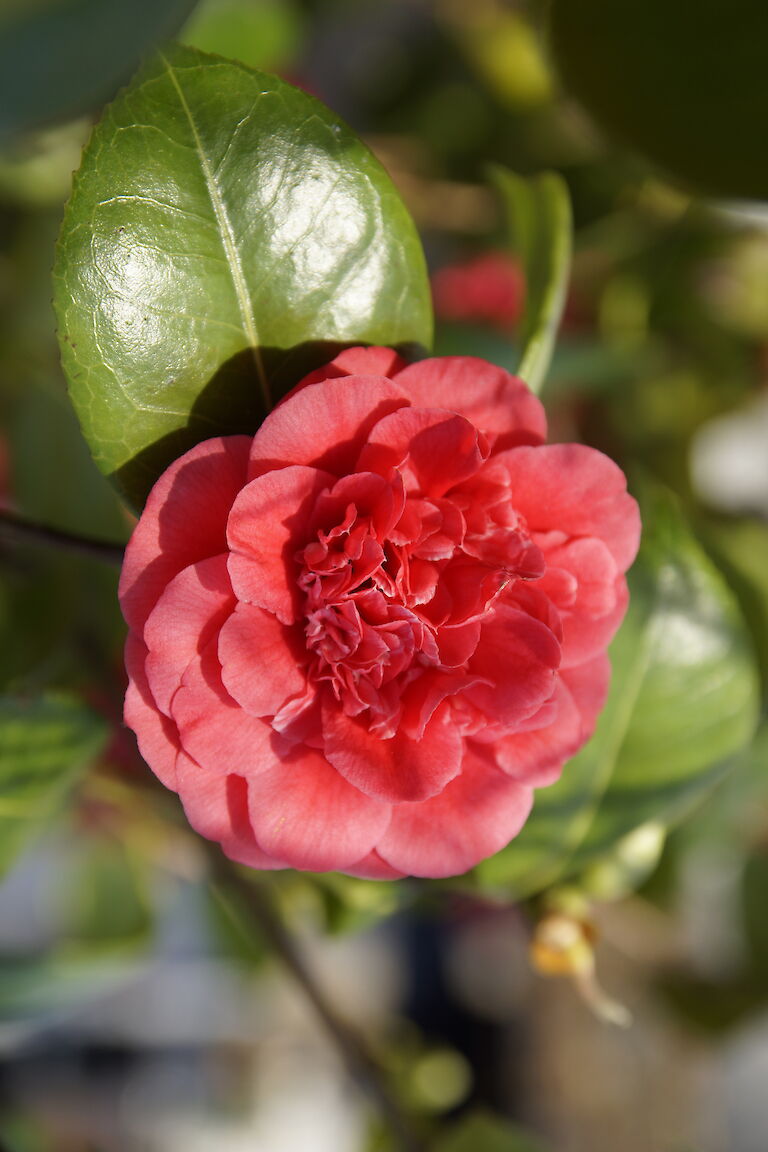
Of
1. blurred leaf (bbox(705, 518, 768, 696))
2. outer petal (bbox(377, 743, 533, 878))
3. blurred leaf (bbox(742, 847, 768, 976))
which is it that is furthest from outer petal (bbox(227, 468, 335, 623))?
blurred leaf (bbox(742, 847, 768, 976))

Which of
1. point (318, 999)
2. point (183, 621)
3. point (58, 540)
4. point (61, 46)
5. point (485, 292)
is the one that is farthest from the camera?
point (485, 292)

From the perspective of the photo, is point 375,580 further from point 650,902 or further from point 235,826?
point 650,902

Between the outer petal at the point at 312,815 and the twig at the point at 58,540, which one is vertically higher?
the twig at the point at 58,540

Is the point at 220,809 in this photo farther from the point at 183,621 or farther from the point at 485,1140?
the point at 485,1140

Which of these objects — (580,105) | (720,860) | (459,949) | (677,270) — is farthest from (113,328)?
(459,949)

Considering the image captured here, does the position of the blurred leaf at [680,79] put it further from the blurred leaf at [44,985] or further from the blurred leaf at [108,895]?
the blurred leaf at [108,895]

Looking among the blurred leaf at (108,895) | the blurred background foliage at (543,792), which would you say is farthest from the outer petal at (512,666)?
the blurred leaf at (108,895)

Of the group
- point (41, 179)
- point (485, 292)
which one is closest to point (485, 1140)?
point (485, 292)
